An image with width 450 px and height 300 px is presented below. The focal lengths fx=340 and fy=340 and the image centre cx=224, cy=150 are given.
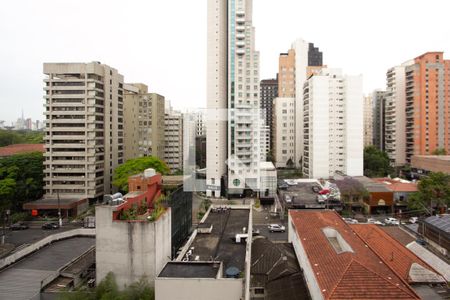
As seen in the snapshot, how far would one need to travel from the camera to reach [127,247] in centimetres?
1928

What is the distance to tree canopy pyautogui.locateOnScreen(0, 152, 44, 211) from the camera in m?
41.6

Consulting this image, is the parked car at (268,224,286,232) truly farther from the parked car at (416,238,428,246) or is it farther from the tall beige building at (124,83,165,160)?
the tall beige building at (124,83,165,160)

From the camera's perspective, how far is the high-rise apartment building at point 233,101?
49375mm

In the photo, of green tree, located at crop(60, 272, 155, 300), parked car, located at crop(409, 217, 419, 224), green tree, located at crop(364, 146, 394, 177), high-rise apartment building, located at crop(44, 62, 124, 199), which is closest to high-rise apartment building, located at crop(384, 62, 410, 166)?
green tree, located at crop(364, 146, 394, 177)

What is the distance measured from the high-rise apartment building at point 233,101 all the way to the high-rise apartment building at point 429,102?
3594 centimetres

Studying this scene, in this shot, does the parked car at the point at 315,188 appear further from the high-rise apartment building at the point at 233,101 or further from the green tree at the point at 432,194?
the green tree at the point at 432,194

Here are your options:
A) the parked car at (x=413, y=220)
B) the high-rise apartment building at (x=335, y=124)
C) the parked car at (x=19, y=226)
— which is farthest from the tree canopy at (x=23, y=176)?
the parked car at (x=413, y=220)

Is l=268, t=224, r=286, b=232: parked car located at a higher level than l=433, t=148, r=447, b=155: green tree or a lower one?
lower

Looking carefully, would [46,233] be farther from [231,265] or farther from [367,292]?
[367,292]

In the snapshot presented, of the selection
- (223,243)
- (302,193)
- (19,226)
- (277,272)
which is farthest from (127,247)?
(302,193)

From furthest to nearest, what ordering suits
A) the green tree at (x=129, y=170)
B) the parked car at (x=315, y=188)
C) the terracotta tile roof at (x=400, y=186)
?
1. the parked car at (x=315, y=188)
2. the green tree at (x=129, y=170)
3. the terracotta tile roof at (x=400, y=186)

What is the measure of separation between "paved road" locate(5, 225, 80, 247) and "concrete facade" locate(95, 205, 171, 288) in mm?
16905

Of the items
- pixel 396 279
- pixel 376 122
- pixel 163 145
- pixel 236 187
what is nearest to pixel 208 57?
pixel 236 187

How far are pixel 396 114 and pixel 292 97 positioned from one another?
22760 mm
